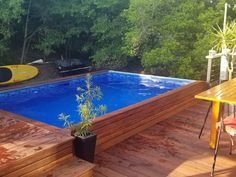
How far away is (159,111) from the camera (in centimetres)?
494

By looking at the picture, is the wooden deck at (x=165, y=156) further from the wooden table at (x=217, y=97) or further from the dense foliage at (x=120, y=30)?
the dense foliage at (x=120, y=30)

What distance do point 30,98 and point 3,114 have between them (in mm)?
3013

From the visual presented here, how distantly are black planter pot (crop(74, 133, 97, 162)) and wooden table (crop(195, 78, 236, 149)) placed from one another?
1319 mm

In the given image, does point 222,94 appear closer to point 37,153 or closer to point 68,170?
point 68,170

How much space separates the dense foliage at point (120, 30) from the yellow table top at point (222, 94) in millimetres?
4476

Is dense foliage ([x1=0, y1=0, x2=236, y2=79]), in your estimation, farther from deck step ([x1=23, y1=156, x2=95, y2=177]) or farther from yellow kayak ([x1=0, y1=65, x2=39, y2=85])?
deck step ([x1=23, y1=156, x2=95, y2=177])

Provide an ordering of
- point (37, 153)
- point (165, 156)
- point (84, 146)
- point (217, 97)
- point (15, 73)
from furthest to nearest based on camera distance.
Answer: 1. point (15, 73)
2. point (165, 156)
3. point (217, 97)
4. point (84, 146)
5. point (37, 153)

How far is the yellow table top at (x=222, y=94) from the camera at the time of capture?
3.14 m

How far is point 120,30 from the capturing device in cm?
982

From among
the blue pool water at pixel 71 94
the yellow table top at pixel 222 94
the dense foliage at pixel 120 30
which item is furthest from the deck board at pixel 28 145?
the dense foliage at pixel 120 30

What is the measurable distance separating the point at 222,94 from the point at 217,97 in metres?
0.17

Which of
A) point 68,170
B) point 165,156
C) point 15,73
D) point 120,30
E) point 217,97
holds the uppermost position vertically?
point 120,30

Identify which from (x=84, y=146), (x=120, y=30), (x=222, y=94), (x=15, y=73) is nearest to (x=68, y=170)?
(x=84, y=146)

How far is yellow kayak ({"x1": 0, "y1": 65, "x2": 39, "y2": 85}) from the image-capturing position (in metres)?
7.91
